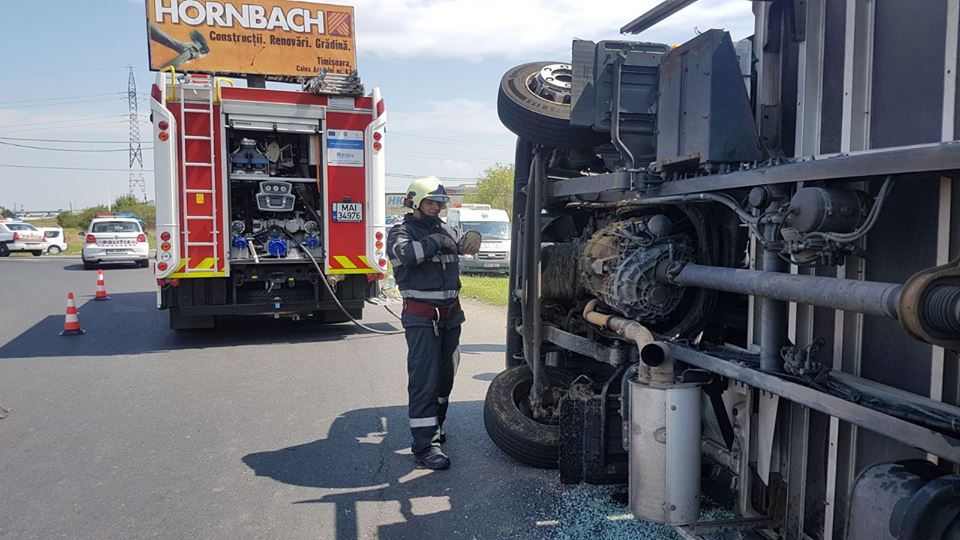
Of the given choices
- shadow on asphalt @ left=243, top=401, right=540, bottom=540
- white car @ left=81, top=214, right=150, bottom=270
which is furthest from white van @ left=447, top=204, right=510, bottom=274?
shadow on asphalt @ left=243, top=401, right=540, bottom=540

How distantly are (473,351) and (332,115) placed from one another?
11.6 ft

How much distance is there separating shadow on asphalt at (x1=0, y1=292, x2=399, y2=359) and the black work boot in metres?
5.45

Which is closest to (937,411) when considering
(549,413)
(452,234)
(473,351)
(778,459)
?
(778,459)

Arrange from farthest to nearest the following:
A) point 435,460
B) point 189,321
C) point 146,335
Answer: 1. point 146,335
2. point 189,321
3. point 435,460

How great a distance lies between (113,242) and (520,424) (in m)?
23.0

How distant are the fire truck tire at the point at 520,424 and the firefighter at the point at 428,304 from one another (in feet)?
1.24

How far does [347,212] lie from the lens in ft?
32.3

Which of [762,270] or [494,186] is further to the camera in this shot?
[494,186]

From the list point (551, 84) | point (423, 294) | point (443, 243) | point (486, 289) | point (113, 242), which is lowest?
point (486, 289)

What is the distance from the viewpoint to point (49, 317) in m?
12.7

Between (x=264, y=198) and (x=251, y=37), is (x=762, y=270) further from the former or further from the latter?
(x=251, y=37)

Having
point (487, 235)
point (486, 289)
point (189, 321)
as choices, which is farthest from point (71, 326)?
point (487, 235)

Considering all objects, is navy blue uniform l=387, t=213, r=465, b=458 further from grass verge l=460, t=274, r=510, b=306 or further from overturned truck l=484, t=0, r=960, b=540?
grass verge l=460, t=274, r=510, b=306

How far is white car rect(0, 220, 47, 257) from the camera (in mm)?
32787
